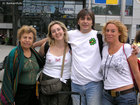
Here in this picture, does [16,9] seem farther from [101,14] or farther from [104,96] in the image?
A: [104,96]

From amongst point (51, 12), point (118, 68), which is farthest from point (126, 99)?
point (51, 12)

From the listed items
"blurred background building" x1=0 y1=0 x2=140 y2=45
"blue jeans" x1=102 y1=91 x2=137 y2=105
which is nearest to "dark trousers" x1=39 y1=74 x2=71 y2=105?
"blue jeans" x1=102 y1=91 x2=137 y2=105

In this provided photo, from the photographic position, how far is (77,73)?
7.62 ft

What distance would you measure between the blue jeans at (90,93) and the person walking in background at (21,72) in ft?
2.29

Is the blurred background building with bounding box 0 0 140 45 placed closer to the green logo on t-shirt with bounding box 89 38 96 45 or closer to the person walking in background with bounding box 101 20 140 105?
the green logo on t-shirt with bounding box 89 38 96 45

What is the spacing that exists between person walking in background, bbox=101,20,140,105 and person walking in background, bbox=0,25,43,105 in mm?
1058

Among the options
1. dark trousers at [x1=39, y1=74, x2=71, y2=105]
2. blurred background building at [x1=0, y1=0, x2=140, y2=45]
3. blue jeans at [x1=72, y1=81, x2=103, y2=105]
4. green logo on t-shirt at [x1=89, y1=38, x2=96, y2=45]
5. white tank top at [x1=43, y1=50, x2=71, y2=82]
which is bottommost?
dark trousers at [x1=39, y1=74, x2=71, y2=105]

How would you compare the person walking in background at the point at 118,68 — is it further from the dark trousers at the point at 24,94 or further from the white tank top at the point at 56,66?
the dark trousers at the point at 24,94

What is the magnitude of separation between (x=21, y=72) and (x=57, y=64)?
0.53 metres

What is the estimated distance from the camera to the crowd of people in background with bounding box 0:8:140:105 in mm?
1996

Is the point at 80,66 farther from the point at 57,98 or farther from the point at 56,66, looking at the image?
the point at 57,98

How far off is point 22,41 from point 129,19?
21254mm

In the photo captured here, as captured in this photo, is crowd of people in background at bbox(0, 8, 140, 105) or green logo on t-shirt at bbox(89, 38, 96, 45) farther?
green logo on t-shirt at bbox(89, 38, 96, 45)

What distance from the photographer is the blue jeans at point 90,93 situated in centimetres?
228
